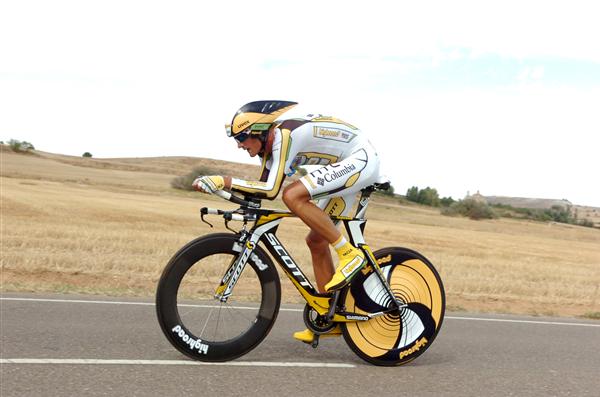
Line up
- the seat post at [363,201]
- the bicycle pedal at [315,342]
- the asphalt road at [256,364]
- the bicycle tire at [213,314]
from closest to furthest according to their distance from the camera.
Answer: the asphalt road at [256,364] < the bicycle tire at [213,314] < the bicycle pedal at [315,342] < the seat post at [363,201]

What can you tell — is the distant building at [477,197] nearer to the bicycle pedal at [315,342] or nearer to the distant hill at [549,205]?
the distant hill at [549,205]

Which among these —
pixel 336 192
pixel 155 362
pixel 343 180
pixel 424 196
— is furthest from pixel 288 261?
pixel 424 196

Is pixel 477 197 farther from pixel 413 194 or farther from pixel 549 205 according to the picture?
pixel 549 205

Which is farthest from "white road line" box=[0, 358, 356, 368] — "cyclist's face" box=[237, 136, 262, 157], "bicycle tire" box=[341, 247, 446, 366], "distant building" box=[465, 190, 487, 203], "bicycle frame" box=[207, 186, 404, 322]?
"distant building" box=[465, 190, 487, 203]

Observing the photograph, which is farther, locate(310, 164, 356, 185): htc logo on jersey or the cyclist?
locate(310, 164, 356, 185): htc logo on jersey

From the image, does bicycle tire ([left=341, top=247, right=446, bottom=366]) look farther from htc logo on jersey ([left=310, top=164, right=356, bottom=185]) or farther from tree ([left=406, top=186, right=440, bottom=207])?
tree ([left=406, top=186, right=440, bottom=207])

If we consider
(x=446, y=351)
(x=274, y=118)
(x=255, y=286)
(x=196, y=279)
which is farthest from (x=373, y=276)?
(x=255, y=286)

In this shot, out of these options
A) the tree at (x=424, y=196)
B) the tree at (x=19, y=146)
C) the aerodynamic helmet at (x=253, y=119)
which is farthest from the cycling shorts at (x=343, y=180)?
the tree at (x=19, y=146)

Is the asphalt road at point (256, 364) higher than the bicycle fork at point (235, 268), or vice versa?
the bicycle fork at point (235, 268)

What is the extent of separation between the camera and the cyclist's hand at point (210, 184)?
4.57 metres

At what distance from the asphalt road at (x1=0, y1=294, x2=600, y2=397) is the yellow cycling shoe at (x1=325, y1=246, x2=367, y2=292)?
0.61 metres

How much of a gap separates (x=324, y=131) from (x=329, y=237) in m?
0.81

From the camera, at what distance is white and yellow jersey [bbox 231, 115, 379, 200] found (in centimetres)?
477

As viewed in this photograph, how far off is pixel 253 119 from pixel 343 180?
87cm
